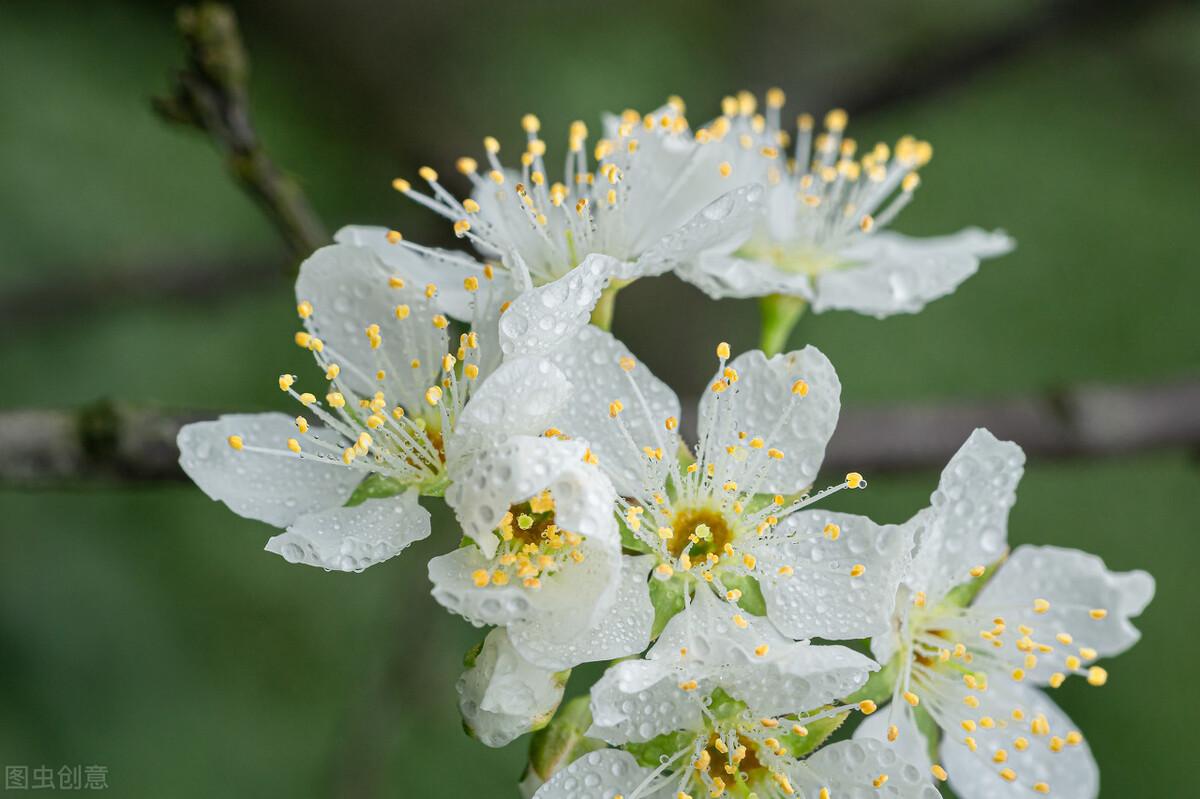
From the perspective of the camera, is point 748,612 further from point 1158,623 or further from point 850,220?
point 1158,623

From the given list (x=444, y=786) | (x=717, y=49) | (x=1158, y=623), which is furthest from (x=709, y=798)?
(x=717, y=49)

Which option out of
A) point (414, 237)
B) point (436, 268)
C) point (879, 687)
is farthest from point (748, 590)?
point (414, 237)

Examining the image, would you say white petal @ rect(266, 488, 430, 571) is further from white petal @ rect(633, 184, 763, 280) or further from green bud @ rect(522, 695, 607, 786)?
white petal @ rect(633, 184, 763, 280)

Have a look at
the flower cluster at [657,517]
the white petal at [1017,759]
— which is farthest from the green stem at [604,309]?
the white petal at [1017,759]

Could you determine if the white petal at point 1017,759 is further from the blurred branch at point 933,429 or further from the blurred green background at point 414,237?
the blurred green background at point 414,237

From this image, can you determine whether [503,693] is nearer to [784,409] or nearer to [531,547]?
[531,547]

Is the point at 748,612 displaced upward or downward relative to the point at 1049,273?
downward

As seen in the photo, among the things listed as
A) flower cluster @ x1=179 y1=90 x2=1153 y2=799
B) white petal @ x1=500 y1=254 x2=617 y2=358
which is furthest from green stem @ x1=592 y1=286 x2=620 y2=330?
white petal @ x1=500 y1=254 x2=617 y2=358

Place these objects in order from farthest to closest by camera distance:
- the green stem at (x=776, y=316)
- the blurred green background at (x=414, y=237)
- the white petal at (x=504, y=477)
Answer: the blurred green background at (x=414, y=237)
the green stem at (x=776, y=316)
the white petal at (x=504, y=477)
